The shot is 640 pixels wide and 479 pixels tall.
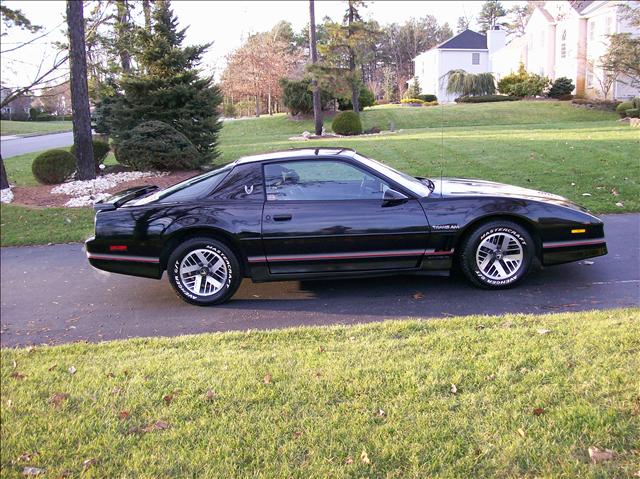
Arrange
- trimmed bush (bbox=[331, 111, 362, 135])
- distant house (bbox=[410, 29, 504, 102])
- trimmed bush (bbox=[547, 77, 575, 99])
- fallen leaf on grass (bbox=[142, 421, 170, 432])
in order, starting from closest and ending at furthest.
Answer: fallen leaf on grass (bbox=[142, 421, 170, 432])
trimmed bush (bbox=[331, 111, 362, 135])
trimmed bush (bbox=[547, 77, 575, 99])
distant house (bbox=[410, 29, 504, 102])

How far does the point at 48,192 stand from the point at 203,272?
7156mm

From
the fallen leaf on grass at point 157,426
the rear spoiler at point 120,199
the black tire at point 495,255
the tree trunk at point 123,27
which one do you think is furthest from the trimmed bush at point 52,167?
the fallen leaf on grass at point 157,426

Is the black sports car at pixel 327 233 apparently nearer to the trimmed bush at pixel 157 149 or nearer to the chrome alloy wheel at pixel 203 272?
the chrome alloy wheel at pixel 203 272

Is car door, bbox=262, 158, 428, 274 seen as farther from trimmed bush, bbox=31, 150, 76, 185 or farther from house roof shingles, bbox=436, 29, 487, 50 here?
house roof shingles, bbox=436, 29, 487, 50

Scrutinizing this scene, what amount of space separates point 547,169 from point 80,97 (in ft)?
28.5

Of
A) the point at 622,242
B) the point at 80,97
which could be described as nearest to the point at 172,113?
the point at 80,97

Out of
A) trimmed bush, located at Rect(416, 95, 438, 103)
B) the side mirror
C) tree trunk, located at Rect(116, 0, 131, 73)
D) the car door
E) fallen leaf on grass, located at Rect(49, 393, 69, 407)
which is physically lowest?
fallen leaf on grass, located at Rect(49, 393, 69, 407)

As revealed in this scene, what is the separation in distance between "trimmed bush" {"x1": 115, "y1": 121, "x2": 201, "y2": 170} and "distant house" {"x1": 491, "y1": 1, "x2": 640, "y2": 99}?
746 inches

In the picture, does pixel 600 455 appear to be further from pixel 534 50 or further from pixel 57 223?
pixel 534 50

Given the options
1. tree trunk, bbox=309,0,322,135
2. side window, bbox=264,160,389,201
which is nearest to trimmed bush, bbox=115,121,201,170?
side window, bbox=264,160,389,201

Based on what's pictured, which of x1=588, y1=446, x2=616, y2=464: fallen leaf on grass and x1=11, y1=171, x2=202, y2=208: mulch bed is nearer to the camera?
x1=588, y1=446, x2=616, y2=464: fallen leaf on grass

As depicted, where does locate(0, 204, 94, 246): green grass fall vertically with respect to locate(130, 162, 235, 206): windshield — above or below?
below

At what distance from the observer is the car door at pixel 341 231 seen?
5375mm

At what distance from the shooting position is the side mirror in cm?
545
